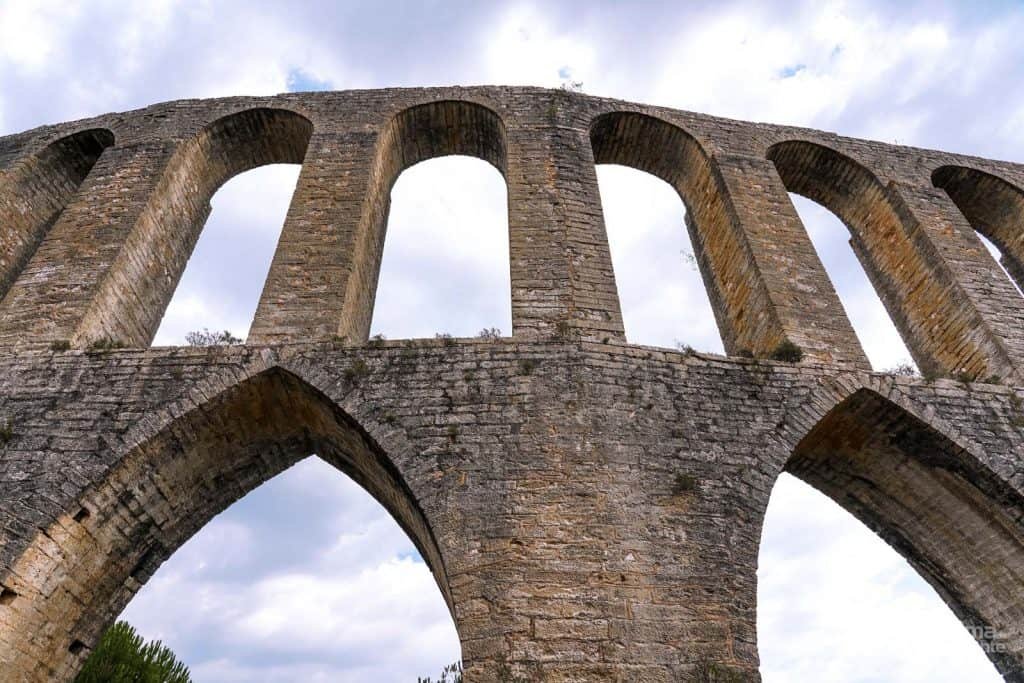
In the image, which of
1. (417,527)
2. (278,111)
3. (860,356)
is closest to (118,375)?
(417,527)

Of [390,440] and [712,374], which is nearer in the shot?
[390,440]

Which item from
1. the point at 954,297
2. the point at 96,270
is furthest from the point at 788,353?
the point at 96,270

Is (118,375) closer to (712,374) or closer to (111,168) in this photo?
(111,168)

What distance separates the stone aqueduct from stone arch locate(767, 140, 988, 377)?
5 centimetres

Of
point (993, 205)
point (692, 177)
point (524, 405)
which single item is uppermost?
point (993, 205)

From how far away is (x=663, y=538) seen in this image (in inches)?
192

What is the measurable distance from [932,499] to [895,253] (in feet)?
11.3

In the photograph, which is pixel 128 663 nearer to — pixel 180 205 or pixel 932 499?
pixel 180 205

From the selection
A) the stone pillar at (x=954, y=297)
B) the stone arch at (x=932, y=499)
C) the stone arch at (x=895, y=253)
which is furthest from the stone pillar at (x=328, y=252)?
the stone pillar at (x=954, y=297)

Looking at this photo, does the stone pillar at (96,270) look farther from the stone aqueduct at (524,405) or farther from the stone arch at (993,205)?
the stone arch at (993,205)

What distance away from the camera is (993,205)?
9875mm

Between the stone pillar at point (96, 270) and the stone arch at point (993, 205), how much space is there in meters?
9.96

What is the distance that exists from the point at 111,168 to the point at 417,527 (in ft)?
18.9

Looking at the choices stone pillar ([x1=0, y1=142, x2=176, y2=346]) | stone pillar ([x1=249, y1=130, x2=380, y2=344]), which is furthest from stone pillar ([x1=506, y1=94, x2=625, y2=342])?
stone pillar ([x1=0, y1=142, x2=176, y2=346])
